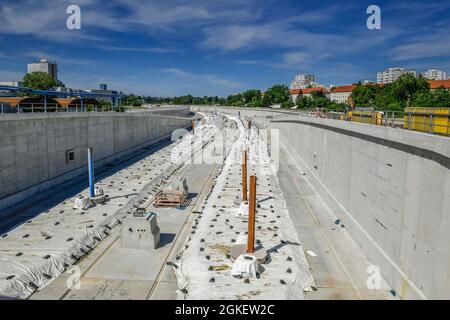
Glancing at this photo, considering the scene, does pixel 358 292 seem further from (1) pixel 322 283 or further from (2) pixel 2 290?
(2) pixel 2 290

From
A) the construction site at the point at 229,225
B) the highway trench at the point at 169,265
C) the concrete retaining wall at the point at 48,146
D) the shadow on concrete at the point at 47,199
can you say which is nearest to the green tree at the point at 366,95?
the construction site at the point at 229,225

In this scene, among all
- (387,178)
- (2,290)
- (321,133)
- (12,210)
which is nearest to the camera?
(2,290)

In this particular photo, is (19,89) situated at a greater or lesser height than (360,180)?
greater

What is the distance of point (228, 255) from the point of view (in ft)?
44.4

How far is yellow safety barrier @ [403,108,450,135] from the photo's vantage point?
10.2m

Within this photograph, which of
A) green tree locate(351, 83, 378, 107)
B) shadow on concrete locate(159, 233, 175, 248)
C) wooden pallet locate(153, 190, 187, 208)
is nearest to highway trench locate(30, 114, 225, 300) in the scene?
shadow on concrete locate(159, 233, 175, 248)

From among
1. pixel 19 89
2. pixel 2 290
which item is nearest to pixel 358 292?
pixel 2 290

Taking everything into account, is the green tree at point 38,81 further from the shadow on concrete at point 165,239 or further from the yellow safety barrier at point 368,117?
the yellow safety barrier at point 368,117

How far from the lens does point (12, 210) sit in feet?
59.8

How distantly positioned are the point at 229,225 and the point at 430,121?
9.31m

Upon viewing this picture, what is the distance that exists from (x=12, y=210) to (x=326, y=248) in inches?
579

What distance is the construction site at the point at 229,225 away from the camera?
10781 millimetres

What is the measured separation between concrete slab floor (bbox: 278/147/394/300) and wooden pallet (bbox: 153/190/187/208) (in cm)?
603

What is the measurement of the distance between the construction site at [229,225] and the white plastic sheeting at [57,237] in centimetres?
6
